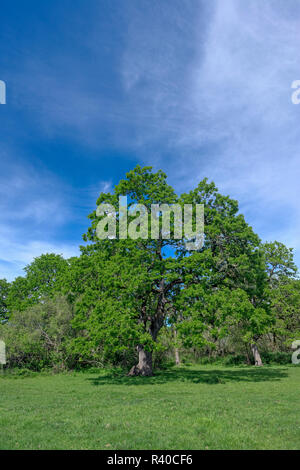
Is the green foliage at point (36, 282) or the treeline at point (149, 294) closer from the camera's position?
the treeline at point (149, 294)

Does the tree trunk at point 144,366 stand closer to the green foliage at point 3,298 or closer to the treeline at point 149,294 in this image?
the treeline at point 149,294

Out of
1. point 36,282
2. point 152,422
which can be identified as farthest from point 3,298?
point 152,422

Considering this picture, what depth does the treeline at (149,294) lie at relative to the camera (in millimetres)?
18328

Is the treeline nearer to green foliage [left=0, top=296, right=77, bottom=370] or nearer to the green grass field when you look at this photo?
green foliage [left=0, top=296, right=77, bottom=370]

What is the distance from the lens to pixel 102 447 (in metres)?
6.68

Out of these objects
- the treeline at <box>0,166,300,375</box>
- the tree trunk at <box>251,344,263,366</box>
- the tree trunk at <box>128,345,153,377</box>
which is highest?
the treeline at <box>0,166,300,375</box>

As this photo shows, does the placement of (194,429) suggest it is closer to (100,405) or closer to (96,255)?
(100,405)

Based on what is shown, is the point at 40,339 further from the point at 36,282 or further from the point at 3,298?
the point at 3,298

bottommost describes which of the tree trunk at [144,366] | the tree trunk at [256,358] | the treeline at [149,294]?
the tree trunk at [256,358]

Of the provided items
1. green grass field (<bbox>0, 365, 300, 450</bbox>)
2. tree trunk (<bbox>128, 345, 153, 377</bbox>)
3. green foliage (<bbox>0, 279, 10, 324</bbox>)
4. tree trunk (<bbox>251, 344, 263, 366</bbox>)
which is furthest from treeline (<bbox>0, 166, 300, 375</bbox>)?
green foliage (<bbox>0, 279, 10, 324</bbox>)

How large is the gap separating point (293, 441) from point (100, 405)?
726 cm

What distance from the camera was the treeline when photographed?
722 inches

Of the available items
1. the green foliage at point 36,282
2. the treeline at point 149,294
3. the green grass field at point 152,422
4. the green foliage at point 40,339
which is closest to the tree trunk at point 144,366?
the treeline at point 149,294
